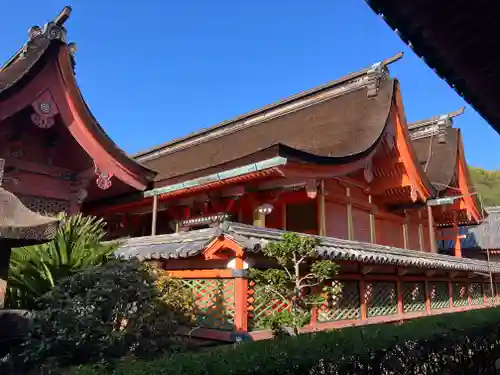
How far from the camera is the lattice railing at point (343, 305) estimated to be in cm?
A: 747

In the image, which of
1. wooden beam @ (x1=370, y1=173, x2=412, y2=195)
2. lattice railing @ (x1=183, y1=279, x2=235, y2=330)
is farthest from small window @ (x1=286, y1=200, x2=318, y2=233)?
lattice railing @ (x1=183, y1=279, x2=235, y2=330)

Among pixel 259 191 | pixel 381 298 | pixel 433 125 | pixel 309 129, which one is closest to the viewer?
pixel 259 191

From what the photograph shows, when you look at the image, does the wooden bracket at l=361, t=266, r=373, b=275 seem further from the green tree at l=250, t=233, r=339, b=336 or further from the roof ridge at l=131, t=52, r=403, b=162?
the roof ridge at l=131, t=52, r=403, b=162

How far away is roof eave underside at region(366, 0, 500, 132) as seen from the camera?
2.28m

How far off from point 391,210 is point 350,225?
3.19m

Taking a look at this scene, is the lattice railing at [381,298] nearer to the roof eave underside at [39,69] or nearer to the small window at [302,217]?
the small window at [302,217]

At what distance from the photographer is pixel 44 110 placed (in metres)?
7.82

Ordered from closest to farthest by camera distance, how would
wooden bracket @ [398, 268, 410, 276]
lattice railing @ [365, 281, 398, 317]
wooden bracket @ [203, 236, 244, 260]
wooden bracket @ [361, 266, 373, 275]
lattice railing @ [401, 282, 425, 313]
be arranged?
wooden bracket @ [203, 236, 244, 260]
wooden bracket @ [361, 266, 373, 275]
lattice railing @ [365, 281, 398, 317]
wooden bracket @ [398, 268, 410, 276]
lattice railing @ [401, 282, 425, 313]

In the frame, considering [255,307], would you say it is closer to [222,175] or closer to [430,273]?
[222,175]

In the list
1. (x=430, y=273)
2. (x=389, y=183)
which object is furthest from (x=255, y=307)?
(x=389, y=183)

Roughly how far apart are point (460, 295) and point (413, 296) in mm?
3842

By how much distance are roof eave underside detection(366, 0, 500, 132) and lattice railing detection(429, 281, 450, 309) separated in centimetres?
962

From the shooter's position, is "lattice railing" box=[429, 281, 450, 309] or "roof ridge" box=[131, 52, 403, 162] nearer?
"lattice railing" box=[429, 281, 450, 309]

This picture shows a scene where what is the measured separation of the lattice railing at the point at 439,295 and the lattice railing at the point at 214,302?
729cm
